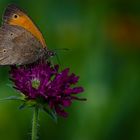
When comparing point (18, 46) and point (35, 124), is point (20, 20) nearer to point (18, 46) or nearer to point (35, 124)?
point (18, 46)

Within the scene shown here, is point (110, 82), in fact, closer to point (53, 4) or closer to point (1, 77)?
point (1, 77)

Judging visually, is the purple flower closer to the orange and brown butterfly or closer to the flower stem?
the flower stem

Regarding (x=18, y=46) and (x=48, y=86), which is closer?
(x=48, y=86)

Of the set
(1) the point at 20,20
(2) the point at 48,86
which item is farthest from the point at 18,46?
(2) the point at 48,86

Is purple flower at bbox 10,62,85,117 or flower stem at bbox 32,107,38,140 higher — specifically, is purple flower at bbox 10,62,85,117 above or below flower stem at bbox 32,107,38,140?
above

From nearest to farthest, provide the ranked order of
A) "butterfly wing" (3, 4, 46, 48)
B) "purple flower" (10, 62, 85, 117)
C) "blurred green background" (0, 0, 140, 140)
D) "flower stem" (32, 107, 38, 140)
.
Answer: "flower stem" (32, 107, 38, 140) < "purple flower" (10, 62, 85, 117) < "butterfly wing" (3, 4, 46, 48) < "blurred green background" (0, 0, 140, 140)

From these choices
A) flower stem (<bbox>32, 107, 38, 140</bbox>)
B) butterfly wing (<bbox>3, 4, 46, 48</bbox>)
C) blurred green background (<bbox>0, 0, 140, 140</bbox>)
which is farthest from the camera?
blurred green background (<bbox>0, 0, 140, 140</bbox>)

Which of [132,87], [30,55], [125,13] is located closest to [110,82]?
[132,87]

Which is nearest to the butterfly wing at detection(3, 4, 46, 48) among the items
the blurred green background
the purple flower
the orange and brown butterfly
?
the orange and brown butterfly
